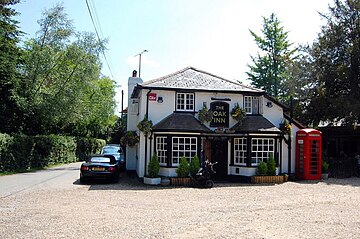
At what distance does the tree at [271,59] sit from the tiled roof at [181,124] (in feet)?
87.3

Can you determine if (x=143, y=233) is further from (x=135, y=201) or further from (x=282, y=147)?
(x=282, y=147)

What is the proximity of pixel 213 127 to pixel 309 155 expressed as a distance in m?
5.40

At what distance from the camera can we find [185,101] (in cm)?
1847

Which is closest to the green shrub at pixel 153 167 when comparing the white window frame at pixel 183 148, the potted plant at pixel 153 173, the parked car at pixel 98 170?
the potted plant at pixel 153 173

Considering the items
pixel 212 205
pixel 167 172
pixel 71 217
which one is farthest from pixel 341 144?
pixel 71 217

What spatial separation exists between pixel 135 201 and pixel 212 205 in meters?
2.66

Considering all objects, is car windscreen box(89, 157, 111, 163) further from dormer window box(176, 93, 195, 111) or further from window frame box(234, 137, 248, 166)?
window frame box(234, 137, 248, 166)

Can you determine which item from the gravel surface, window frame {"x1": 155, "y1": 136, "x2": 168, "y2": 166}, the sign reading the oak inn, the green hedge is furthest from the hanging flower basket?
the green hedge

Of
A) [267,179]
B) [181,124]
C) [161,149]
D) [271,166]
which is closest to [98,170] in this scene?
[161,149]

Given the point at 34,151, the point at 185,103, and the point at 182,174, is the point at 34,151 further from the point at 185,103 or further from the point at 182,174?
the point at 182,174

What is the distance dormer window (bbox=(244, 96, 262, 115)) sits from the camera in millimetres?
19531

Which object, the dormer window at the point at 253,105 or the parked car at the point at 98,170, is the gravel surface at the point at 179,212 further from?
the dormer window at the point at 253,105

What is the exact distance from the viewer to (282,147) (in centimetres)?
1933

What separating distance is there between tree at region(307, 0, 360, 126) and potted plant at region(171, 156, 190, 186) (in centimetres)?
1311
